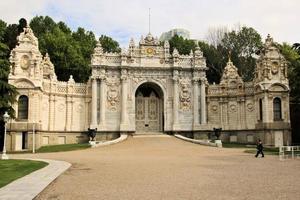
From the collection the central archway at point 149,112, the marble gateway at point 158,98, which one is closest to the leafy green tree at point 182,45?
the marble gateway at point 158,98

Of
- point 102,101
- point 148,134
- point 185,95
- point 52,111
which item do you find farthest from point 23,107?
point 185,95

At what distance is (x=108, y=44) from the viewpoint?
76938 millimetres

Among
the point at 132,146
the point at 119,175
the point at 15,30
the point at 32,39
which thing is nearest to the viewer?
the point at 119,175

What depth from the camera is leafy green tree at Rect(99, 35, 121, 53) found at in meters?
76.3

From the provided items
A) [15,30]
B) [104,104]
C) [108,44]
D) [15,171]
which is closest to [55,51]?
[15,30]

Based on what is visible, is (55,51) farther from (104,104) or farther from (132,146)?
(132,146)

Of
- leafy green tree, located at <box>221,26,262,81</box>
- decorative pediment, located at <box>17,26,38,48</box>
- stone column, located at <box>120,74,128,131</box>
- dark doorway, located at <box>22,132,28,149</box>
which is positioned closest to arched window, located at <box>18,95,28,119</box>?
dark doorway, located at <box>22,132,28,149</box>

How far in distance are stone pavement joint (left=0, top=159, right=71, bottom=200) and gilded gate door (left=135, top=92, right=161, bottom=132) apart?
33.8 metres

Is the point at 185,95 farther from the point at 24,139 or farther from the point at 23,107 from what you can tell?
the point at 24,139

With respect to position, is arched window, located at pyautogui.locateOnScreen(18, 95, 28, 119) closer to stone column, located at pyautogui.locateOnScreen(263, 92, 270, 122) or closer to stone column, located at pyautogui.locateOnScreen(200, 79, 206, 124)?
stone column, located at pyautogui.locateOnScreen(200, 79, 206, 124)

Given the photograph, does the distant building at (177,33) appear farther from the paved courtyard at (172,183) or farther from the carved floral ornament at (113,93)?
the paved courtyard at (172,183)

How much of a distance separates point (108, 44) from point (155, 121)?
1143 inches

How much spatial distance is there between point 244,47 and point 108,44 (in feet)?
84.5

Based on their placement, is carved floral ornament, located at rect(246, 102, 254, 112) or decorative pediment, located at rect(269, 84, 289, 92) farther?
carved floral ornament, located at rect(246, 102, 254, 112)
